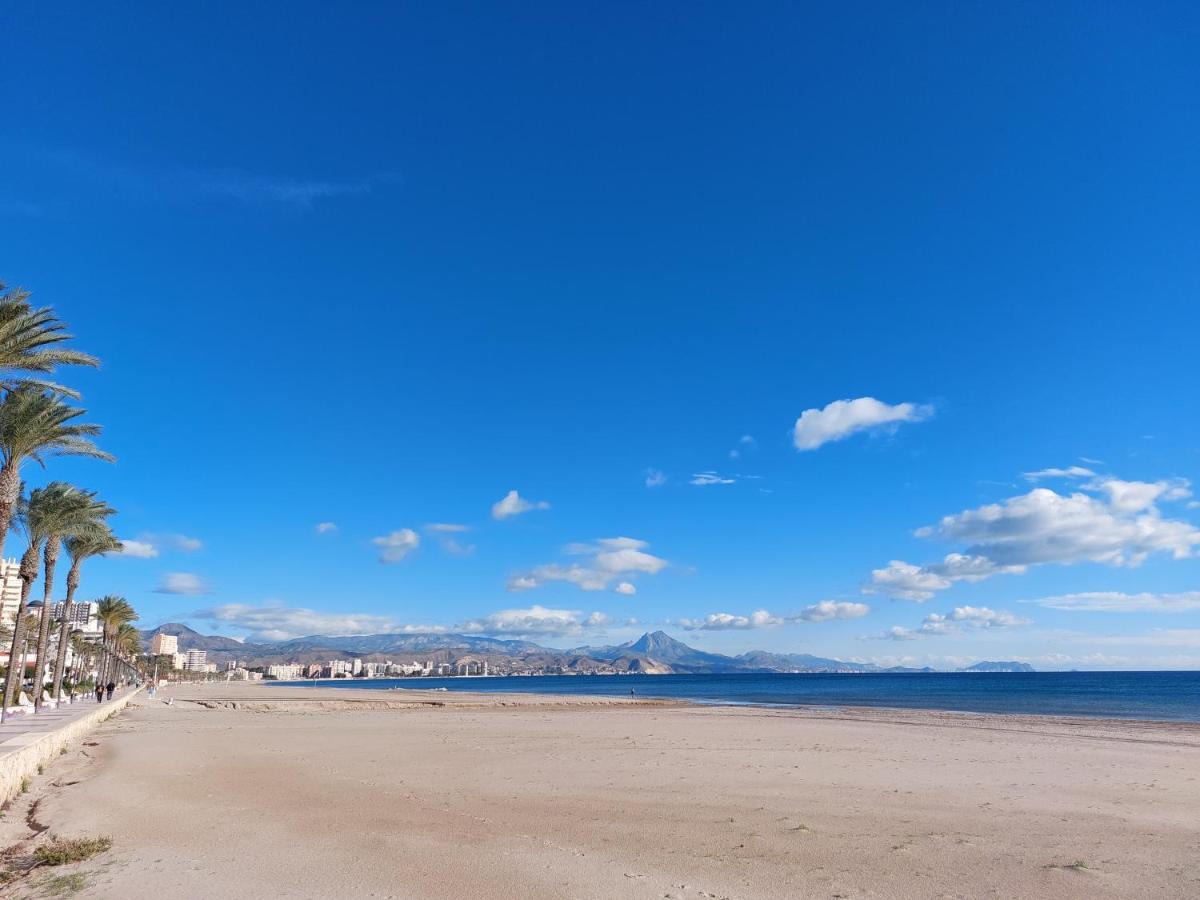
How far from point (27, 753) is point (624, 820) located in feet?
40.3

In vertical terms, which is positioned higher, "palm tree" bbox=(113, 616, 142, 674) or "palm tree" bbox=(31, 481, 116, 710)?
"palm tree" bbox=(31, 481, 116, 710)

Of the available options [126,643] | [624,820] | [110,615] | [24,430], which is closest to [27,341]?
[24,430]

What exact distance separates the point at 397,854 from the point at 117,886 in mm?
2940

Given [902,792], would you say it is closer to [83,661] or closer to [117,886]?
[117,886]

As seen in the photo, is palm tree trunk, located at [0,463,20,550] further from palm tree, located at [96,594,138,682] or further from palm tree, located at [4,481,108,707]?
palm tree, located at [96,594,138,682]

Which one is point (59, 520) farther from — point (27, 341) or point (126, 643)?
point (126, 643)

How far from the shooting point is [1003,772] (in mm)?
17219

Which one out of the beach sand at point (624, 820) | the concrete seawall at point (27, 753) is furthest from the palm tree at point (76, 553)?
the beach sand at point (624, 820)

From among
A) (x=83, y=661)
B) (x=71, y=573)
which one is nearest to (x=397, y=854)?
(x=71, y=573)

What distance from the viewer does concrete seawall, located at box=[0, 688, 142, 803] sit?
1245cm

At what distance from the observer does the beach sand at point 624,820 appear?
7.89 meters

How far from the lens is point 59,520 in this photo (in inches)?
1284

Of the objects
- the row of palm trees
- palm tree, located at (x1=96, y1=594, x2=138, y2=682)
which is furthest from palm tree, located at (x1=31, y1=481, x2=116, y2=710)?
palm tree, located at (x1=96, y1=594, x2=138, y2=682)

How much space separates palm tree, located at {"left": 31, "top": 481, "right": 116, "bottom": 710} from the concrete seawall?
38.7 feet
